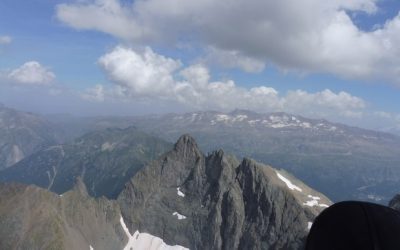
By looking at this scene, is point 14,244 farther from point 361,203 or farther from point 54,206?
point 361,203

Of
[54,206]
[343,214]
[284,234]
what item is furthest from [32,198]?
[343,214]

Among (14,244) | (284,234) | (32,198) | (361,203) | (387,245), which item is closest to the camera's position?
(387,245)

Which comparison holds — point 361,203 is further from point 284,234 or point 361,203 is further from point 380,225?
point 284,234

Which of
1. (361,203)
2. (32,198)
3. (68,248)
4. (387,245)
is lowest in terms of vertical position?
(68,248)

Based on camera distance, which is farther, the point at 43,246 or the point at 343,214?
the point at 43,246

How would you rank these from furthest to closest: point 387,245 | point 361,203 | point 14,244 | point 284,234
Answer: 1. point 284,234
2. point 14,244
3. point 361,203
4. point 387,245

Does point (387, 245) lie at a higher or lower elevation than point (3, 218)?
higher

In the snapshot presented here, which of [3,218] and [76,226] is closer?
[3,218]

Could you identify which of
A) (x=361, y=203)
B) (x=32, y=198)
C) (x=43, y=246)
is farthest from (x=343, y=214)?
(x=32, y=198)

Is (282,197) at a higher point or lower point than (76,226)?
higher
